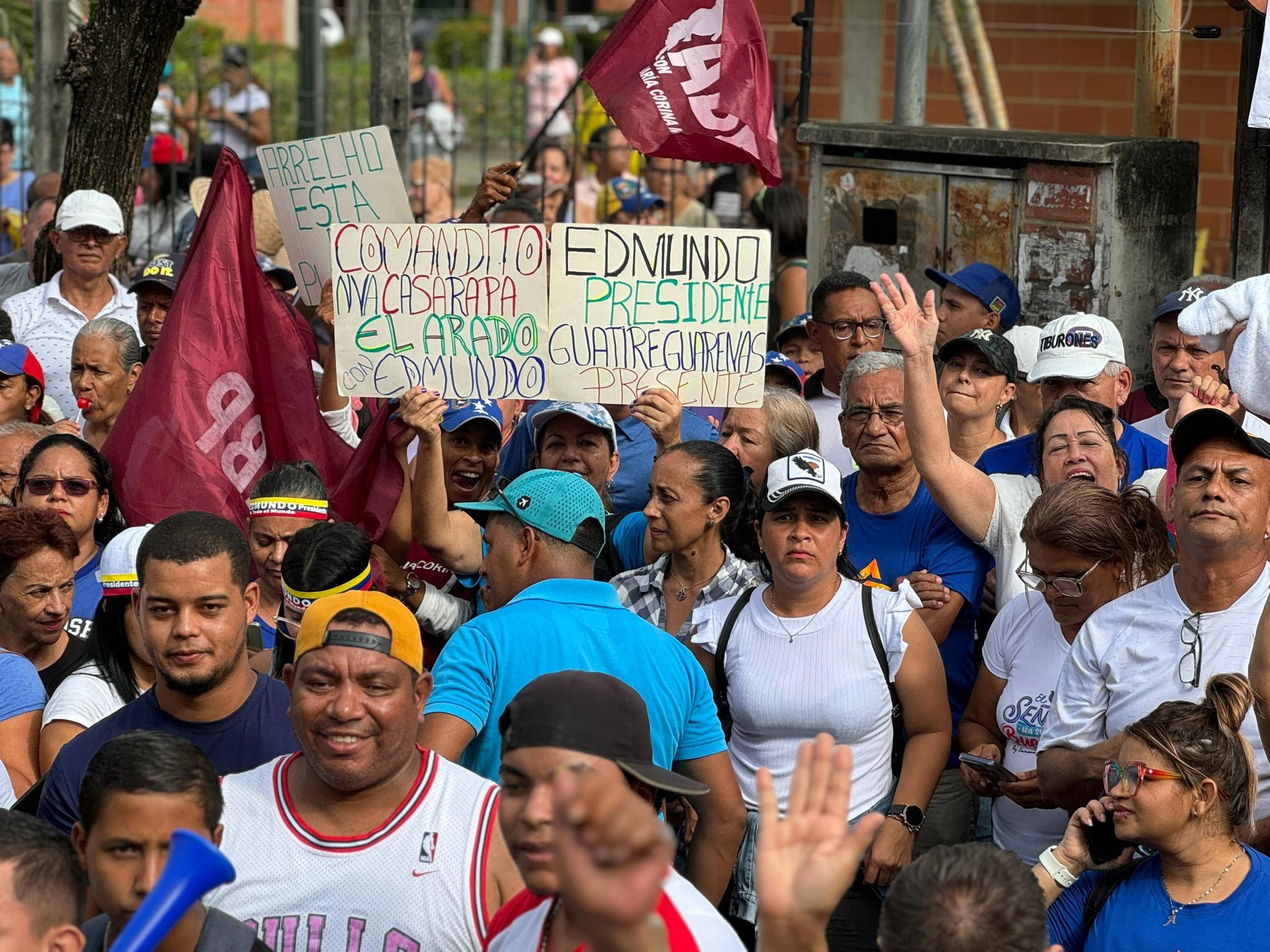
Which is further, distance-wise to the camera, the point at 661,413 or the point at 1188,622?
the point at 661,413

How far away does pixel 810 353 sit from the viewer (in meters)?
7.06

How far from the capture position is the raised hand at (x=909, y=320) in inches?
A: 189

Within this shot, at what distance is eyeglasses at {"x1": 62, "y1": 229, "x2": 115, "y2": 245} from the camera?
7.34 meters

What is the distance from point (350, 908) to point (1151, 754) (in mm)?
1693

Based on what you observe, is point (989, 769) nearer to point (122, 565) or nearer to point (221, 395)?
point (122, 565)

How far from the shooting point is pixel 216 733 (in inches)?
151

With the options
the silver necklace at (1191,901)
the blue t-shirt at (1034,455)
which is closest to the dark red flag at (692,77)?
the blue t-shirt at (1034,455)

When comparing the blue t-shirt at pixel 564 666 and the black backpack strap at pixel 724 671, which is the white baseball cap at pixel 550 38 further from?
the blue t-shirt at pixel 564 666

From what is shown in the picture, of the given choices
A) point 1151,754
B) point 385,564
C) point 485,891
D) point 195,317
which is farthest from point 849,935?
point 195,317

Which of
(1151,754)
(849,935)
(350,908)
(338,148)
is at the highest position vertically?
(338,148)

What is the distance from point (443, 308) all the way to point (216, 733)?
2.04m

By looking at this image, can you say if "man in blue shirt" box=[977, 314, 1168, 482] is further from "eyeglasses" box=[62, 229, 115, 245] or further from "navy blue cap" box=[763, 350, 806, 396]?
"eyeglasses" box=[62, 229, 115, 245]

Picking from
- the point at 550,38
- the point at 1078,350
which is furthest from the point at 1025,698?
the point at 550,38

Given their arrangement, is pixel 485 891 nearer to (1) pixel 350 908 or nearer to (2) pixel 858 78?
(1) pixel 350 908
